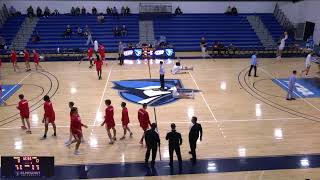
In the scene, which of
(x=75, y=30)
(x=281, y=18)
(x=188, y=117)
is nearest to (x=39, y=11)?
(x=75, y=30)

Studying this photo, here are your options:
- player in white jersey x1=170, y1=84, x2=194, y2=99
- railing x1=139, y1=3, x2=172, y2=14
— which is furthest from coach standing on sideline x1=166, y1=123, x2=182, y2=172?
railing x1=139, y1=3, x2=172, y2=14

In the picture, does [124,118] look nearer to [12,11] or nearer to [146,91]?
[146,91]

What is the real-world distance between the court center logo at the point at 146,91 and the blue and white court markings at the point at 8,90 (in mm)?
5029

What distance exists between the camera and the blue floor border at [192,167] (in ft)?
34.9

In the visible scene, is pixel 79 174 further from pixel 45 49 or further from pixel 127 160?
pixel 45 49

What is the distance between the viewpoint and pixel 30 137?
520 inches

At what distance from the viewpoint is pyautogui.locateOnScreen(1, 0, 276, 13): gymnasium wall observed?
33.7 metres

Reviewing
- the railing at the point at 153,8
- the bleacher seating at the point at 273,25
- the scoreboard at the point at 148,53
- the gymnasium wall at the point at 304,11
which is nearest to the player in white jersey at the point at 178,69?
the scoreboard at the point at 148,53

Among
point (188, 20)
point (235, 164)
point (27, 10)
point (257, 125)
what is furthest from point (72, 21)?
point (235, 164)

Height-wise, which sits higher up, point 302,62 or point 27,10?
point 27,10

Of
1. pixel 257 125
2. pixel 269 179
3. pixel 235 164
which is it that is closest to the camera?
pixel 269 179

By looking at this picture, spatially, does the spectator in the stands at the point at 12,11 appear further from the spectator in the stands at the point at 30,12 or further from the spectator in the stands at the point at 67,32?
the spectator in the stands at the point at 67,32

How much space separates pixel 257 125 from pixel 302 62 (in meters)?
13.5

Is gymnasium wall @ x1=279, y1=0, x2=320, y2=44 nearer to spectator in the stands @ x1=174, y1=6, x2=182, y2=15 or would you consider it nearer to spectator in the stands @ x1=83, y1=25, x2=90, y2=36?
spectator in the stands @ x1=174, y1=6, x2=182, y2=15
